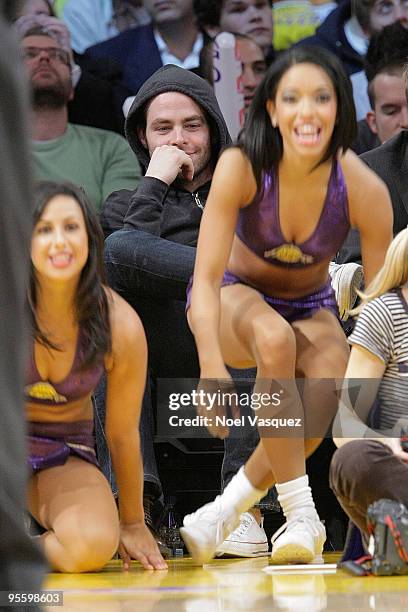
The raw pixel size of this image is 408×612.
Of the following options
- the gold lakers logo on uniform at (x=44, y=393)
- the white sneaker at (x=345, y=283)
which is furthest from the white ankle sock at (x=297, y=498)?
the gold lakers logo on uniform at (x=44, y=393)

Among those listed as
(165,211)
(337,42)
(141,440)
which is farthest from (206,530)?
(337,42)

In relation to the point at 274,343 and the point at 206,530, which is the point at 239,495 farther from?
the point at 274,343

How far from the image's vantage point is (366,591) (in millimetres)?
1464

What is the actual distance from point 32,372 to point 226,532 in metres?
0.39

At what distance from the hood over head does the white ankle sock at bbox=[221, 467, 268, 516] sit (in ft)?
1.70

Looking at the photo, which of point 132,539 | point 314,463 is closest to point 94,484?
point 132,539

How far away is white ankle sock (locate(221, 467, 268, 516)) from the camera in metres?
1.80

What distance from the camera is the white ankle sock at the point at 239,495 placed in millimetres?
1798

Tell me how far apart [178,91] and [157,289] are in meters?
0.33

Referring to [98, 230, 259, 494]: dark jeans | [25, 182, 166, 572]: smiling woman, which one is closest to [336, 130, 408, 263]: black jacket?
[98, 230, 259, 494]: dark jeans

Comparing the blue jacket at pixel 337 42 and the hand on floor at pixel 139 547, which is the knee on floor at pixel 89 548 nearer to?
the hand on floor at pixel 139 547

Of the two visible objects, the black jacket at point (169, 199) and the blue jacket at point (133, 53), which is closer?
the black jacket at point (169, 199)

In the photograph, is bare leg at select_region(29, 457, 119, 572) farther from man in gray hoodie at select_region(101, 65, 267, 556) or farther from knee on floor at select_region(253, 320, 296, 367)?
knee on floor at select_region(253, 320, 296, 367)

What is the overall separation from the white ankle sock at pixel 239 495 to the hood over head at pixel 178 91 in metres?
0.52
